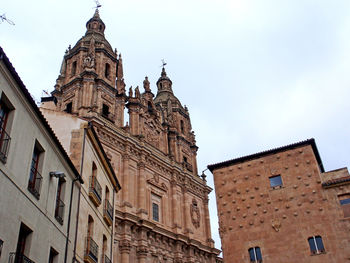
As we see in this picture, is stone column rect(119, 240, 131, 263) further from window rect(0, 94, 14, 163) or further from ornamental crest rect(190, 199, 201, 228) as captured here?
window rect(0, 94, 14, 163)

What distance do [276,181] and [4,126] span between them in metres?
15.9

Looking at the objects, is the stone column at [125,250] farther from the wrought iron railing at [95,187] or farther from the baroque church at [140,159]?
the wrought iron railing at [95,187]

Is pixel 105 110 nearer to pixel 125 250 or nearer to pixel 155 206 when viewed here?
pixel 155 206

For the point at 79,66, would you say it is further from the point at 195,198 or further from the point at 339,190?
the point at 339,190

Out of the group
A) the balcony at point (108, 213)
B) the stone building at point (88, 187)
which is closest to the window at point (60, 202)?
the stone building at point (88, 187)

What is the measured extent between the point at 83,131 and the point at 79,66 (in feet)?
74.4

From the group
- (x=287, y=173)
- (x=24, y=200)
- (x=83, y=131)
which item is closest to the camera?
(x=24, y=200)

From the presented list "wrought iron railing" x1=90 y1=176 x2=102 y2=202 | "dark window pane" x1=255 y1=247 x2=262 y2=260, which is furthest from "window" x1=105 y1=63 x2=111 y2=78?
"dark window pane" x1=255 y1=247 x2=262 y2=260

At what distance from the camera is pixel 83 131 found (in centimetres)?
1742

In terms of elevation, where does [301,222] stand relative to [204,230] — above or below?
below

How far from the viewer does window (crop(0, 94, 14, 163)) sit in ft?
35.3

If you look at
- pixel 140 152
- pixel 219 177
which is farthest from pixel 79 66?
pixel 219 177

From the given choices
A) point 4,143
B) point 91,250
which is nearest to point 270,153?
point 91,250

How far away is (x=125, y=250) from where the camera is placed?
30016 millimetres
